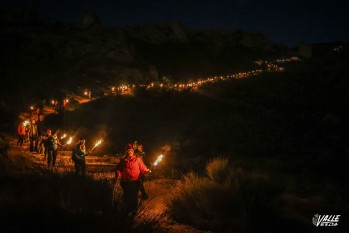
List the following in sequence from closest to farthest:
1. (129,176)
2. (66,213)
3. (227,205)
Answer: (66,213) → (227,205) → (129,176)

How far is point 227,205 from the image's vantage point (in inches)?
337

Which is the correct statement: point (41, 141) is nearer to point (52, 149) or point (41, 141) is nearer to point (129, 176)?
point (52, 149)

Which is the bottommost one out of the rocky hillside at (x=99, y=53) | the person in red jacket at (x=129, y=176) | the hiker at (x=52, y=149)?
the person in red jacket at (x=129, y=176)

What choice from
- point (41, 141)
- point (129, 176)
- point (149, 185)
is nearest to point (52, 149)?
point (41, 141)

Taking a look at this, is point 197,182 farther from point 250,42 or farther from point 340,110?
point 250,42

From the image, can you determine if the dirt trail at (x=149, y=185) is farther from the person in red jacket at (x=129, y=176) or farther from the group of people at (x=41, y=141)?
the group of people at (x=41, y=141)

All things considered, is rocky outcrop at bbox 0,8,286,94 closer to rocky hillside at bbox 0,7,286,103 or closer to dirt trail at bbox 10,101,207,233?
rocky hillside at bbox 0,7,286,103

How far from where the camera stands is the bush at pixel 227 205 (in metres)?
8.12

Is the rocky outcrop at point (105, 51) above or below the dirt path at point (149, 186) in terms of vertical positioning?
above

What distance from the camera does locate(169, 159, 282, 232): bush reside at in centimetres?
812

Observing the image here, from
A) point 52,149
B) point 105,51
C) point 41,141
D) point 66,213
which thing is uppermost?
point 105,51

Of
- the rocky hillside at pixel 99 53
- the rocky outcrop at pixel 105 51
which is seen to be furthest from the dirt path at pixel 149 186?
the rocky outcrop at pixel 105 51

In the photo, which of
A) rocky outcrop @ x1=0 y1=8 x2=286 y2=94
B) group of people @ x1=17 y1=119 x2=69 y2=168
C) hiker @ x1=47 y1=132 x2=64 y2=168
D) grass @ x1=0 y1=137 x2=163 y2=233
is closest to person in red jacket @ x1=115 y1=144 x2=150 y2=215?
grass @ x1=0 y1=137 x2=163 y2=233

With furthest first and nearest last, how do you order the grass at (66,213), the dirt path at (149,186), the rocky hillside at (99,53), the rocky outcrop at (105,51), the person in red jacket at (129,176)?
1. the rocky outcrop at (105,51)
2. the rocky hillside at (99,53)
3. the person in red jacket at (129,176)
4. the dirt path at (149,186)
5. the grass at (66,213)
